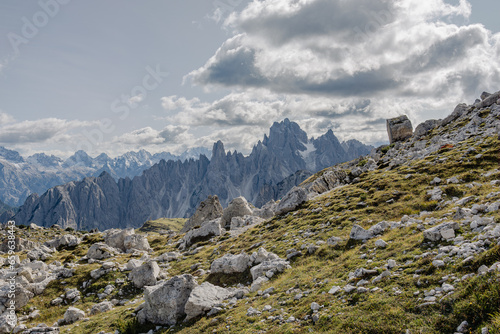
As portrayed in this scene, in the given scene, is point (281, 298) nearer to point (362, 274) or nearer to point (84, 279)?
point (362, 274)

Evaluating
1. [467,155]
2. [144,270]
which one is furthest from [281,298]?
[467,155]

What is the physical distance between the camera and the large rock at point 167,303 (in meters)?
18.5

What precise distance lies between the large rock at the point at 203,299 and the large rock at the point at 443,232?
1346 centimetres

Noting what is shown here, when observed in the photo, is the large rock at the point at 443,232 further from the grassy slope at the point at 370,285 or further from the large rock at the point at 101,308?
the large rock at the point at 101,308

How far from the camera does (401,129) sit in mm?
101375

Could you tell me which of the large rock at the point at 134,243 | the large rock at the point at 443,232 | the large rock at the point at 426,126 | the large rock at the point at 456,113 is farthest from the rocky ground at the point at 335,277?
the large rock at the point at 426,126

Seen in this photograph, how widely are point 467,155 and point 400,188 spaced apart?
1341 centimetres

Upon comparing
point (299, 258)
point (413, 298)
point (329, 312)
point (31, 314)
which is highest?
point (413, 298)

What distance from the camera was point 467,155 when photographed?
37594mm

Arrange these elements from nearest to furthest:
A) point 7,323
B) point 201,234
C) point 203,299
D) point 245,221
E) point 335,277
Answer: point 335,277
point 203,299
point 7,323
point 201,234
point 245,221

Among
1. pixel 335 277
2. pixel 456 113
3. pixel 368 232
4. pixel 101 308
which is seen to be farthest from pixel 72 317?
pixel 456 113

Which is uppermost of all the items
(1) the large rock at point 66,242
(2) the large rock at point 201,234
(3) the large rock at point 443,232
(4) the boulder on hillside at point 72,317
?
(3) the large rock at point 443,232

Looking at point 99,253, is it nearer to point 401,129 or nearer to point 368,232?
point 368,232

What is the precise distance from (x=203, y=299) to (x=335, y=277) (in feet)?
29.9
